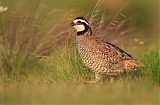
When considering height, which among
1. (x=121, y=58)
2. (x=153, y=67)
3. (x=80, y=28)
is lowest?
(x=153, y=67)

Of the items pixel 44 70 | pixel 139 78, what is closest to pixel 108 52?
pixel 139 78

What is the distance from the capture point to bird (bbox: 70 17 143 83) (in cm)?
1084

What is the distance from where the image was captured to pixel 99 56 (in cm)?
1088

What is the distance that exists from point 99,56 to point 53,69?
1.07 metres

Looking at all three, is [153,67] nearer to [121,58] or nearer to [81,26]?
[121,58]

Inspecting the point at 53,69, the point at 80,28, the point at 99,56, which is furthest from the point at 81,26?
the point at 53,69

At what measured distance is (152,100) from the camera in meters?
8.95

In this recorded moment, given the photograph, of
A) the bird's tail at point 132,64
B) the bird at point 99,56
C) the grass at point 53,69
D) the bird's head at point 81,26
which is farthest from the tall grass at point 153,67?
the bird's head at point 81,26

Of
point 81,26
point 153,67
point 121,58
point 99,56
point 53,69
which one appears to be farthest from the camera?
point 53,69

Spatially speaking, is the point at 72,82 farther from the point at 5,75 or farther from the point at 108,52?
the point at 5,75

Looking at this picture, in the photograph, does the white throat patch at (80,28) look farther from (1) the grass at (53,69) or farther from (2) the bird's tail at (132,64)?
(2) the bird's tail at (132,64)

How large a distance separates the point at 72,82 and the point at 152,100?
2057mm

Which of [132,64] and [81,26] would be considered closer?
[132,64]

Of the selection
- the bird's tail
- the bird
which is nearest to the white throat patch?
the bird
